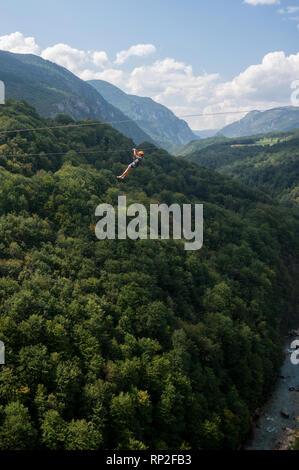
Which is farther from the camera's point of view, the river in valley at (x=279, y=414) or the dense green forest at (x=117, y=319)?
the river in valley at (x=279, y=414)

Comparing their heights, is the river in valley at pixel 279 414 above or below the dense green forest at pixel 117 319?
below

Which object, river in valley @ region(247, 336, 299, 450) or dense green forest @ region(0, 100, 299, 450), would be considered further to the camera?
river in valley @ region(247, 336, 299, 450)

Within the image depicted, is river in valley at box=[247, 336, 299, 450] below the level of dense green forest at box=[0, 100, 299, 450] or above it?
below

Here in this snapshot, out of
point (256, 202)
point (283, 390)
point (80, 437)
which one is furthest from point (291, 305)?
point (80, 437)

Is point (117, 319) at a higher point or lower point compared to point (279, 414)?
higher
